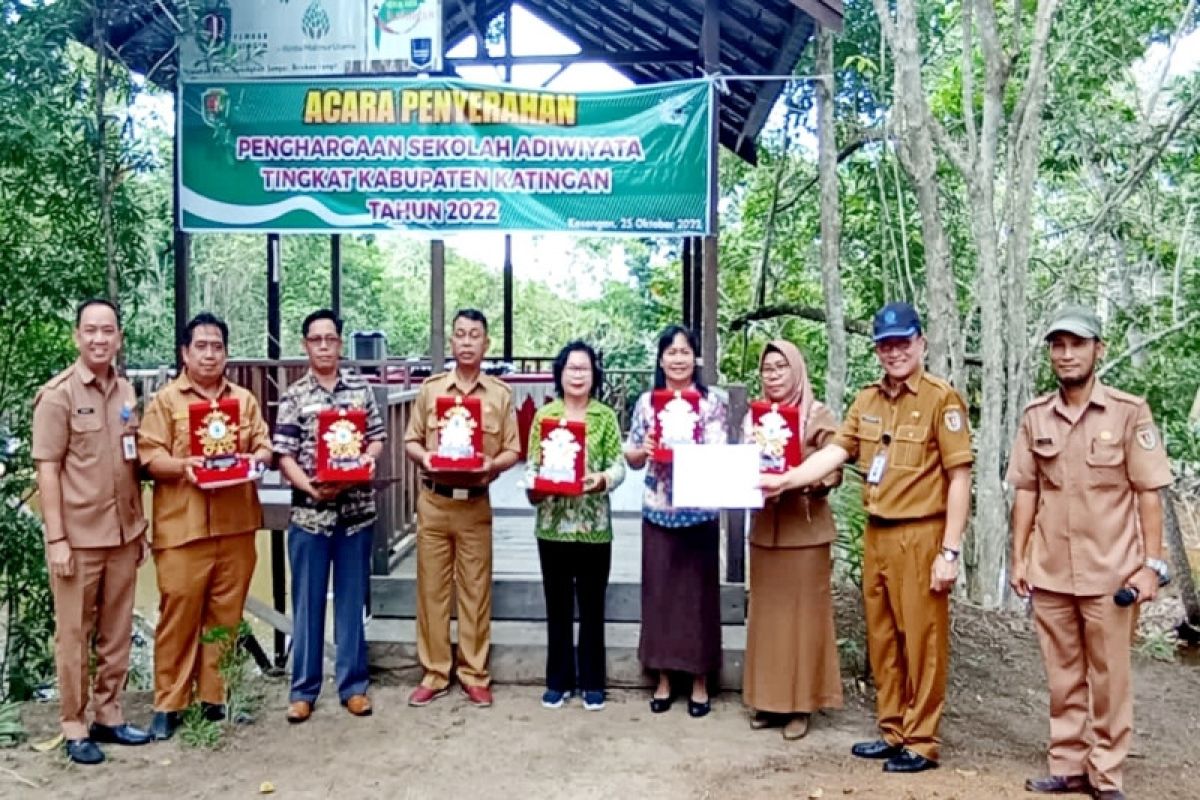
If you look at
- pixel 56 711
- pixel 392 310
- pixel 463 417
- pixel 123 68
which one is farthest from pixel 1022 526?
pixel 392 310

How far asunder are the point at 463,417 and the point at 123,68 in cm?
291

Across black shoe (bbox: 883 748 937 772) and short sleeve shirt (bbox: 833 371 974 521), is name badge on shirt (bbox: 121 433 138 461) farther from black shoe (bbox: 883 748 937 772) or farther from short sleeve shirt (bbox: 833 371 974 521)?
black shoe (bbox: 883 748 937 772)

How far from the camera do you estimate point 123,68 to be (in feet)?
18.4

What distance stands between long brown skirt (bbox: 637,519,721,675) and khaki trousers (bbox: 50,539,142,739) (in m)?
2.05

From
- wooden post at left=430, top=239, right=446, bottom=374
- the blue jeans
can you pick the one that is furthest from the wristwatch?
wooden post at left=430, top=239, right=446, bottom=374

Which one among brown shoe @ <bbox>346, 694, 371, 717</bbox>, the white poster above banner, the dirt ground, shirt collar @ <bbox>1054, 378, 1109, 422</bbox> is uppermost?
the white poster above banner

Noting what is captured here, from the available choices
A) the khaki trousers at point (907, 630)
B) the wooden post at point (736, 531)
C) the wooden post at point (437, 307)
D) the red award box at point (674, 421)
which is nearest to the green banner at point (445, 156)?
the wooden post at point (437, 307)

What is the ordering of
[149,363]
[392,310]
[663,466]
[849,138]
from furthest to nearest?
[392,310] → [149,363] → [849,138] → [663,466]

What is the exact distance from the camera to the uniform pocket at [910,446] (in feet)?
12.7

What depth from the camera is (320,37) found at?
228 inches

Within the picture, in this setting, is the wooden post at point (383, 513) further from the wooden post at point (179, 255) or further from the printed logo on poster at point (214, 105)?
the printed logo on poster at point (214, 105)

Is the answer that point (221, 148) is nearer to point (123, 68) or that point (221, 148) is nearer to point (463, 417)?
point (123, 68)

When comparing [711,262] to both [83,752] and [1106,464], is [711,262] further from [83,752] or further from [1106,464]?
[83,752]

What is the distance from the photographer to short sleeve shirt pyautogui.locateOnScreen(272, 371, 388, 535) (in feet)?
14.3
